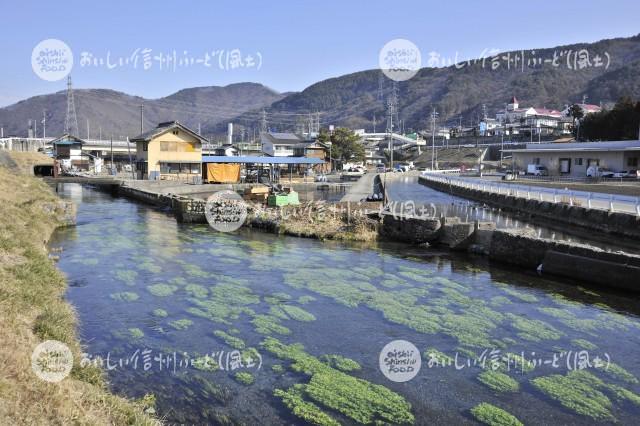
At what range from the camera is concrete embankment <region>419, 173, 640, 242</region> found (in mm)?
21453

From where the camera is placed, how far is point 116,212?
106 feet

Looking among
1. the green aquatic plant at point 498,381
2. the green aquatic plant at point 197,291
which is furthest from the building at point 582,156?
the green aquatic plant at point 197,291

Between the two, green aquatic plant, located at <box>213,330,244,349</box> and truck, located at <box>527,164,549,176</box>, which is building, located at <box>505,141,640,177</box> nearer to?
truck, located at <box>527,164,549,176</box>

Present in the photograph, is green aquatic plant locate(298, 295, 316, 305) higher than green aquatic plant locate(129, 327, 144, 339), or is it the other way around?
green aquatic plant locate(298, 295, 316, 305)

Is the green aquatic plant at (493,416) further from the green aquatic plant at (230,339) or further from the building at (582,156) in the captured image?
the building at (582,156)

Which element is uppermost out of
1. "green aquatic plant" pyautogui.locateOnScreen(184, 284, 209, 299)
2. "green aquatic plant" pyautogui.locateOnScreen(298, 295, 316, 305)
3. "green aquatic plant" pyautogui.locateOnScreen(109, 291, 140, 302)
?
"green aquatic plant" pyautogui.locateOnScreen(109, 291, 140, 302)

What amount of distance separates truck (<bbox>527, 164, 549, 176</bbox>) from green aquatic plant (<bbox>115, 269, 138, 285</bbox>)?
50.4 meters

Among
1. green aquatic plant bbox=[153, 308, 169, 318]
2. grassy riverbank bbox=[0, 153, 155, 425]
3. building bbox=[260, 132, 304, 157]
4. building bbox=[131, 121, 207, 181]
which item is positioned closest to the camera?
grassy riverbank bbox=[0, 153, 155, 425]

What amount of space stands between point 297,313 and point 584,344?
245 inches

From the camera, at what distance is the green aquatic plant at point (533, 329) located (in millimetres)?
10748

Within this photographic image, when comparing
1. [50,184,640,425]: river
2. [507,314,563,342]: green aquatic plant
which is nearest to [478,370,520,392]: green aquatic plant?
[50,184,640,425]: river

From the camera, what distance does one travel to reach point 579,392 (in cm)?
842

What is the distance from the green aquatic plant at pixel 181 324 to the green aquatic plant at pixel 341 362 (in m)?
3.31

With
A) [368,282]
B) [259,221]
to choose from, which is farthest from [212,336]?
[259,221]
